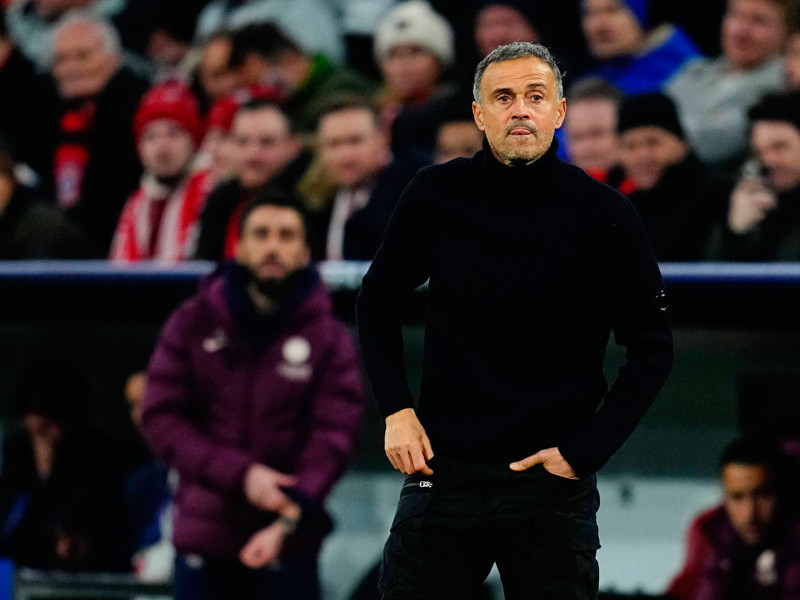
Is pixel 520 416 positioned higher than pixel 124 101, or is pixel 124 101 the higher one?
pixel 124 101

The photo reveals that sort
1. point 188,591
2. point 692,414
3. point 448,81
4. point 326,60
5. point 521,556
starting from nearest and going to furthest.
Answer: point 521,556
point 188,591
point 692,414
point 448,81
point 326,60

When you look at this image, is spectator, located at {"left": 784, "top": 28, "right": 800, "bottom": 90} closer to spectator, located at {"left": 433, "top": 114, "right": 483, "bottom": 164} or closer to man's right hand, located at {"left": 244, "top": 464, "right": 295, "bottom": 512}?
spectator, located at {"left": 433, "top": 114, "right": 483, "bottom": 164}

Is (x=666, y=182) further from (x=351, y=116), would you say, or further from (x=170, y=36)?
(x=170, y=36)

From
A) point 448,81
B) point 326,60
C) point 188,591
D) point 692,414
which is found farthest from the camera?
point 326,60

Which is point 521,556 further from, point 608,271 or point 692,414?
point 692,414

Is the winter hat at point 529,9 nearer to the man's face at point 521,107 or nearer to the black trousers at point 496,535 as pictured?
the man's face at point 521,107

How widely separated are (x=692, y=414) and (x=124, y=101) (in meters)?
3.42

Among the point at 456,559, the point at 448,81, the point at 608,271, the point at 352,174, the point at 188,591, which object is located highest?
the point at 448,81

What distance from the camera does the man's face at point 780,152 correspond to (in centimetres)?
580

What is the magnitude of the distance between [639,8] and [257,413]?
2764 millimetres

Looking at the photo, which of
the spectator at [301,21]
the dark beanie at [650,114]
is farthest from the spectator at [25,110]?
the dark beanie at [650,114]

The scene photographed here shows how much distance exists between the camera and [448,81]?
6.96m

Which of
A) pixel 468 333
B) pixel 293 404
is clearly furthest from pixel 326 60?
pixel 468 333

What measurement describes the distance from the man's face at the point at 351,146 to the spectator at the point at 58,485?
4.92ft
